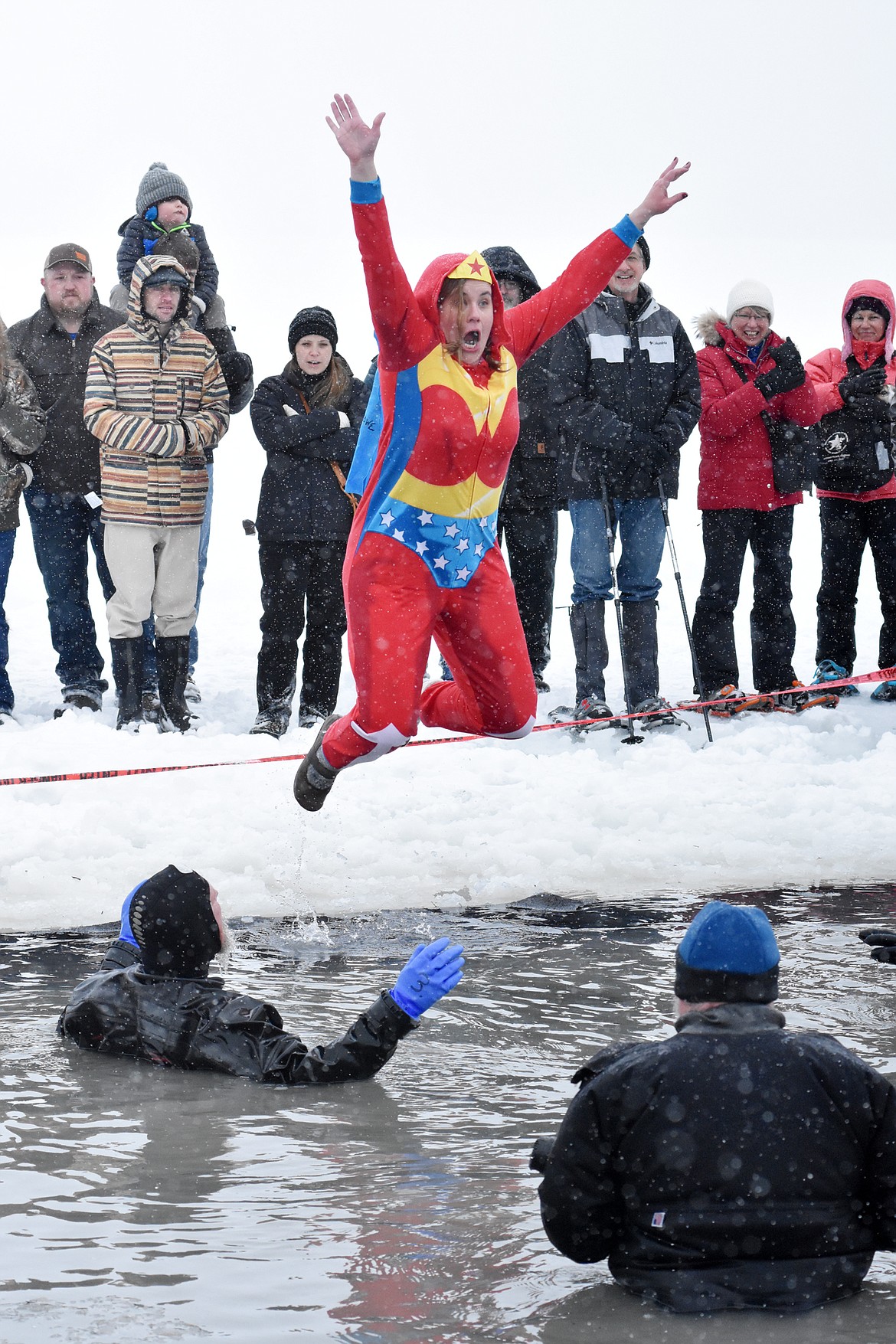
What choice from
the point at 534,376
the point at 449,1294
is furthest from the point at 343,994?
the point at 534,376

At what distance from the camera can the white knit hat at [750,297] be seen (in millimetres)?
9555

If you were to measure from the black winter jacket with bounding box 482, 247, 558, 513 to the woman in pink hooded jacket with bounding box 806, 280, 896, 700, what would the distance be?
1.58 m

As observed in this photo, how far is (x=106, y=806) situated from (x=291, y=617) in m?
1.88

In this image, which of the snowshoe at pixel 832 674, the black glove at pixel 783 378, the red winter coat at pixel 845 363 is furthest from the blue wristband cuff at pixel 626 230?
the snowshoe at pixel 832 674

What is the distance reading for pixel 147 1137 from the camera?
4449 mm

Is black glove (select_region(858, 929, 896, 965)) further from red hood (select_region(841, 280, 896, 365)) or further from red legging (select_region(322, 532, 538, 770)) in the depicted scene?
red hood (select_region(841, 280, 896, 365))

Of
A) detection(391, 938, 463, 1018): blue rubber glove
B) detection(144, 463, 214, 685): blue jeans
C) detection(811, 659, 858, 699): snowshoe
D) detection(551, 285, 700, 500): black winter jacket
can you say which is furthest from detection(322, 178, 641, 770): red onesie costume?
detection(811, 659, 858, 699): snowshoe

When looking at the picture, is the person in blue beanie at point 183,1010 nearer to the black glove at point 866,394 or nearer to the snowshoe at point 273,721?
the snowshoe at point 273,721

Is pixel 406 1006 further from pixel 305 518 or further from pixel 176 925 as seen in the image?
pixel 305 518

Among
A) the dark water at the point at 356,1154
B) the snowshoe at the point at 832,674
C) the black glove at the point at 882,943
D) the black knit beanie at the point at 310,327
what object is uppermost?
the black knit beanie at the point at 310,327

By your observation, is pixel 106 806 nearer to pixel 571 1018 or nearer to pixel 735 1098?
pixel 571 1018

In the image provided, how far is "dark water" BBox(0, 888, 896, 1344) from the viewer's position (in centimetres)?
331

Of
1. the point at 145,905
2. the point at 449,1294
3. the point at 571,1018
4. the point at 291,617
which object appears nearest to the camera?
the point at 449,1294

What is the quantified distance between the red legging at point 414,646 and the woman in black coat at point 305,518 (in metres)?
2.90
